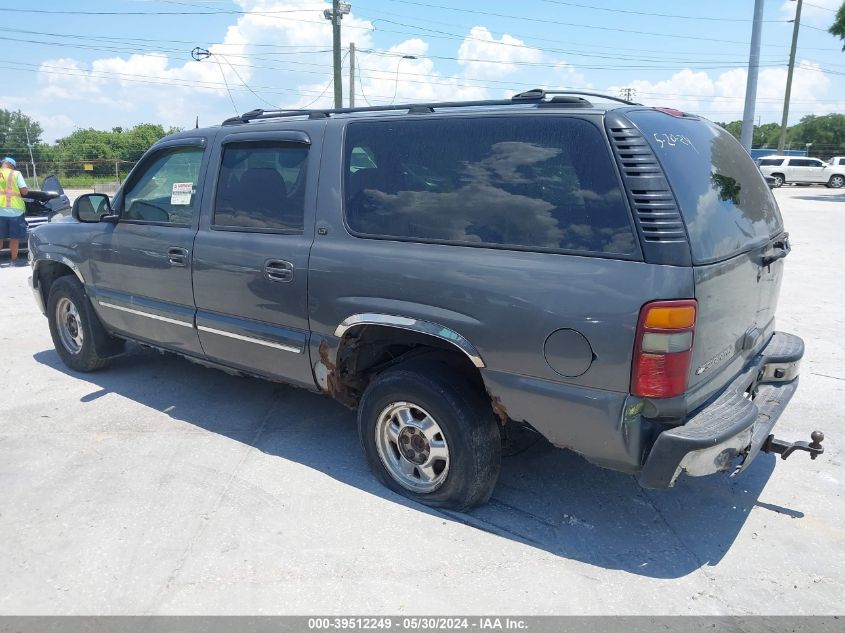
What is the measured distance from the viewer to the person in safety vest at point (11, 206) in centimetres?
1101

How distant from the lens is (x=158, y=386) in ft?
18.0

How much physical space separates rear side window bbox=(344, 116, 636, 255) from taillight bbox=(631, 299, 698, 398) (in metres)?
0.30

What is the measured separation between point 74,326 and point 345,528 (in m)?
3.71

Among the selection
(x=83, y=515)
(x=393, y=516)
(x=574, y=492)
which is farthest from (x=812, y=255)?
(x=83, y=515)

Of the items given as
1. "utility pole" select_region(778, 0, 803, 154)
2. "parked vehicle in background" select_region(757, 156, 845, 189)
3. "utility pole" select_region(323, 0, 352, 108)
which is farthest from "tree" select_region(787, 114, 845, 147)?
"utility pole" select_region(323, 0, 352, 108)

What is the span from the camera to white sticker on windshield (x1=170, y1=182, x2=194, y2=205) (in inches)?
177

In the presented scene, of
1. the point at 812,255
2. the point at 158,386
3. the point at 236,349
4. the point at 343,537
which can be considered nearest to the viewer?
the point at 343,537

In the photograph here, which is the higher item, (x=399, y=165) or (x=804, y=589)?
(x=399, y=165)

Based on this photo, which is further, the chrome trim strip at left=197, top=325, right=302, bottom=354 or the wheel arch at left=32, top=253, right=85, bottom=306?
the wheel arch at left=32, top=253, right=85, bottom=306

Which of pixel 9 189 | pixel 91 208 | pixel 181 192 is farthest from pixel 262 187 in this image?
pixel 9 189

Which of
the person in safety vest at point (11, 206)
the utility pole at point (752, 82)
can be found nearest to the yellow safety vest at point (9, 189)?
the person in safety vest at point (11, 206)

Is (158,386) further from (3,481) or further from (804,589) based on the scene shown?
(804,589)

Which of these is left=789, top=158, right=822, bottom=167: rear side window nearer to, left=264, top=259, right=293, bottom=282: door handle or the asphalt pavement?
the asphalt pavement

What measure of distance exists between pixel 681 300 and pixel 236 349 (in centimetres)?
277
